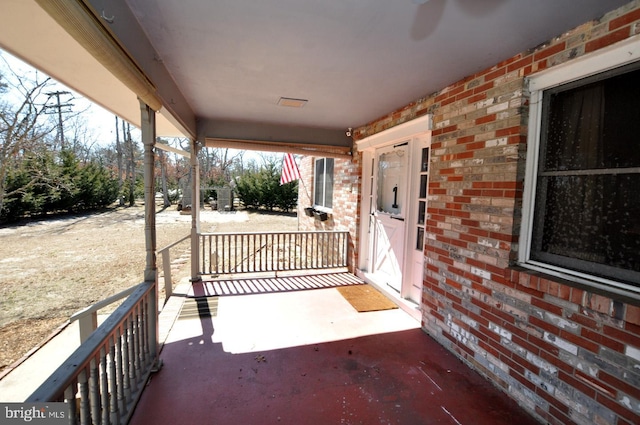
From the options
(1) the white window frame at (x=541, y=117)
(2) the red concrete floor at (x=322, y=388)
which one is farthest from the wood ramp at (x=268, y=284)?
(1) the white window frame at (x=541, y=117)

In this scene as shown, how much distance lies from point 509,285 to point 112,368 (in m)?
2.47

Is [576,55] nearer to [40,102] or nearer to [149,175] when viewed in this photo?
[149,175]


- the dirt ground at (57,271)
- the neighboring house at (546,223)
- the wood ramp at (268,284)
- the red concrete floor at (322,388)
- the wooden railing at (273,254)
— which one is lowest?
the dirt ground at (57,271)

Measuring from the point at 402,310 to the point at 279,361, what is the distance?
5.33ft

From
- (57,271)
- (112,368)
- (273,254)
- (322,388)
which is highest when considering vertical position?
(112,368)

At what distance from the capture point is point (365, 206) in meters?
4.34

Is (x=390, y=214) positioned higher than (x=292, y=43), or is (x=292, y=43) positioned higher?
(x=292, y=43)

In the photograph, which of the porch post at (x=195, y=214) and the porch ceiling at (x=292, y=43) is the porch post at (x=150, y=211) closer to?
the porch ceiling at (x=292, y=43)

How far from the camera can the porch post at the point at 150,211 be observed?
1.99 metres

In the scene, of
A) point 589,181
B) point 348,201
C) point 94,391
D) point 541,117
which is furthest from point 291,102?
point 94,391

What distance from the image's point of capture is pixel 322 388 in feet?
6.63

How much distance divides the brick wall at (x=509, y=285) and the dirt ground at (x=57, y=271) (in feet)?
13.7
